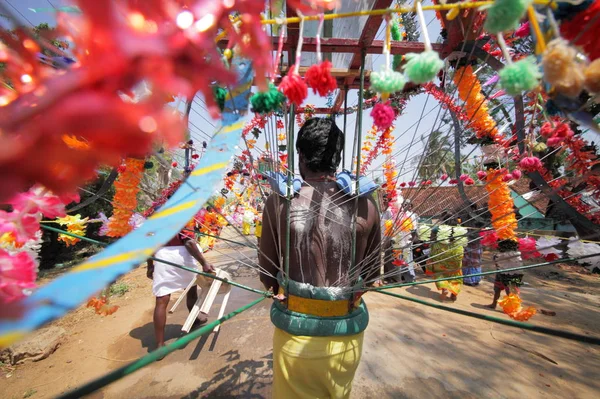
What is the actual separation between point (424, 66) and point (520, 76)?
0.69 feet

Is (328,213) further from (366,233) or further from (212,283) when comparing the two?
(212,283)

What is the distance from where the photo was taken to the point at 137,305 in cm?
490

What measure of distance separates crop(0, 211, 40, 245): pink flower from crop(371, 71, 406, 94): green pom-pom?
145cm

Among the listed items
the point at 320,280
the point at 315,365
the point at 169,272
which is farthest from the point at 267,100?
the point at 169,272

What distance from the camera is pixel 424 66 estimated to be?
2.17 ft

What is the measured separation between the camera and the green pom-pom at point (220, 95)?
2.79ft

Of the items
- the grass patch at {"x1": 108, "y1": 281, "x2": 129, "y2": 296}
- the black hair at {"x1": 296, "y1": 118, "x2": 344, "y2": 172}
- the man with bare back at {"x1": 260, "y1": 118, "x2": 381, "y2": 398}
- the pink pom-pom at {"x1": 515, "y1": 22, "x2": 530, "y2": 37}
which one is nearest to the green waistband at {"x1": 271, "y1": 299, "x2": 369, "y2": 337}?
the man with bare back at {"x1": 260, "y1": 118, "x2": 381, "y2": 398}

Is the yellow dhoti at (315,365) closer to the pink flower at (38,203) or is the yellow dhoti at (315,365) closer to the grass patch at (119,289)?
the pink flower at (38,203)

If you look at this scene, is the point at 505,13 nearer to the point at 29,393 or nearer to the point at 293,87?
the point at 293,87

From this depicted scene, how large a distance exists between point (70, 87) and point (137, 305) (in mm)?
5664

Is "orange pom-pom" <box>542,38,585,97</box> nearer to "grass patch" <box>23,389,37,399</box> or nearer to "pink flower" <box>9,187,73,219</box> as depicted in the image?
"pink flower" <box>9,187,73,219</box>

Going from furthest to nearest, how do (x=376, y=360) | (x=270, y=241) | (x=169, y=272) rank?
(x=169, y=272)
(x=376, y=360)
(x=270, y=241)

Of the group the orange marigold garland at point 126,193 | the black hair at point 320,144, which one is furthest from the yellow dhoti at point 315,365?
the orange marigold garland at point 126,193

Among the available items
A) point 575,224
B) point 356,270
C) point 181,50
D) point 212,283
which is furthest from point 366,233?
point 212,283
